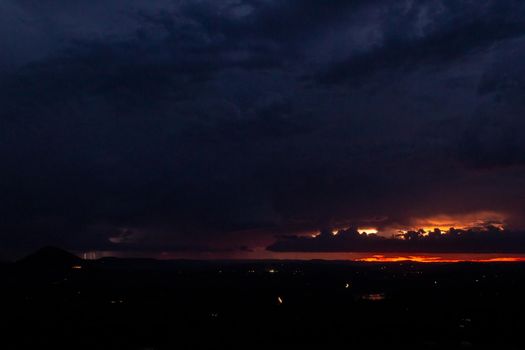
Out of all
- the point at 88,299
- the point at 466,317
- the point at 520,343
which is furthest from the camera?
the point at 88,299

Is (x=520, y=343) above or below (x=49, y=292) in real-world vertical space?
below

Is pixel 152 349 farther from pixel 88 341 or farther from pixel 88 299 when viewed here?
pixel 88 299

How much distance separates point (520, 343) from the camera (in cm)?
8700

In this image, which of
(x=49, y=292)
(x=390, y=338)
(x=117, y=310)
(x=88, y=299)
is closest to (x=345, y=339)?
(x=390, y=338)

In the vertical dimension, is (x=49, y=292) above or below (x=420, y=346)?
above

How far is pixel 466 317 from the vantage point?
403ft

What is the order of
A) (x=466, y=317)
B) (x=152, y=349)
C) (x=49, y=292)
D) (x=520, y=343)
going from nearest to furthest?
(x=152, y=349), (x=520, y=343), (x=466, y=317), (x=49, y=292)

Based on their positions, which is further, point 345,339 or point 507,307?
point 507,307

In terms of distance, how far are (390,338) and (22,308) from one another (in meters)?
96.9

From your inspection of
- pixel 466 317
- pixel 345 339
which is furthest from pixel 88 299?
pixel 466 317

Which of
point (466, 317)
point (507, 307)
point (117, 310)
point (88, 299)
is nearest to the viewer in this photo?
point (466, 317)

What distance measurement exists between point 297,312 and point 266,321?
18.3 metres

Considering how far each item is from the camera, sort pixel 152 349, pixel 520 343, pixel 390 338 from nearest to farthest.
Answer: pixel 152 349 < pixel 520 343 < pixel 390 338

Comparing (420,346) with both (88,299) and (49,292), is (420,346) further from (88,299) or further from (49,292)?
(49,292)
